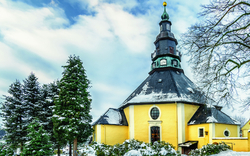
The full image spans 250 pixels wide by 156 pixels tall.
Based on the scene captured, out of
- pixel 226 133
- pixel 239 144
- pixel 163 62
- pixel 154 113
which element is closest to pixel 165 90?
pixel 154 113

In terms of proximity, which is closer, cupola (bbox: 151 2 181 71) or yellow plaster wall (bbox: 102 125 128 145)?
yellow plaster wall (bbox: 102 125 128 145)

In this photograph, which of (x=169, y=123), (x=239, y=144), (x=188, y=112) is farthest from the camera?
(x=188, y=112)

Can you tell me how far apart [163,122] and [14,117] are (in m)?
16.7

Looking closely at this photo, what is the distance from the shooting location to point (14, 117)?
19.9m

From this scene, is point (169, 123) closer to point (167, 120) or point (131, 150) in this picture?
point (167, 120)

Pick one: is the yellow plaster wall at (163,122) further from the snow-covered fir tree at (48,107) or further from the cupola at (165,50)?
the snow-covered fir tree at (48,107)

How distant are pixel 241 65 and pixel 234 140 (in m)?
9.66

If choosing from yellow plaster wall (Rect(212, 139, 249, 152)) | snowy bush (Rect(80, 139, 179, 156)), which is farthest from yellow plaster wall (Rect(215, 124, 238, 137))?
snowy bush (Rect(80, 139, 179, 156))

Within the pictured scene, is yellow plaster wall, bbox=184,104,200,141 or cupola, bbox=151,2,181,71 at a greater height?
cupola, bbox=151,2,181,71

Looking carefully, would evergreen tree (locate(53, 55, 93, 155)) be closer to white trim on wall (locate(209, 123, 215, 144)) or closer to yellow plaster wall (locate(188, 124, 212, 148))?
yellow plaster wall (locate(188, 124, 212, 148))

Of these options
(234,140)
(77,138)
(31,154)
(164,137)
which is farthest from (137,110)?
(31,154)

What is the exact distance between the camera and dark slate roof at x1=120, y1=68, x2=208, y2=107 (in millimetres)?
19375

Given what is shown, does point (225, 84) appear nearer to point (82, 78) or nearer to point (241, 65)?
point (241, 65)

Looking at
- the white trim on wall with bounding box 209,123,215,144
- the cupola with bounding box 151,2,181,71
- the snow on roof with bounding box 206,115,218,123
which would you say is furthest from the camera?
the cupola with bounding box 151,2,181,71
